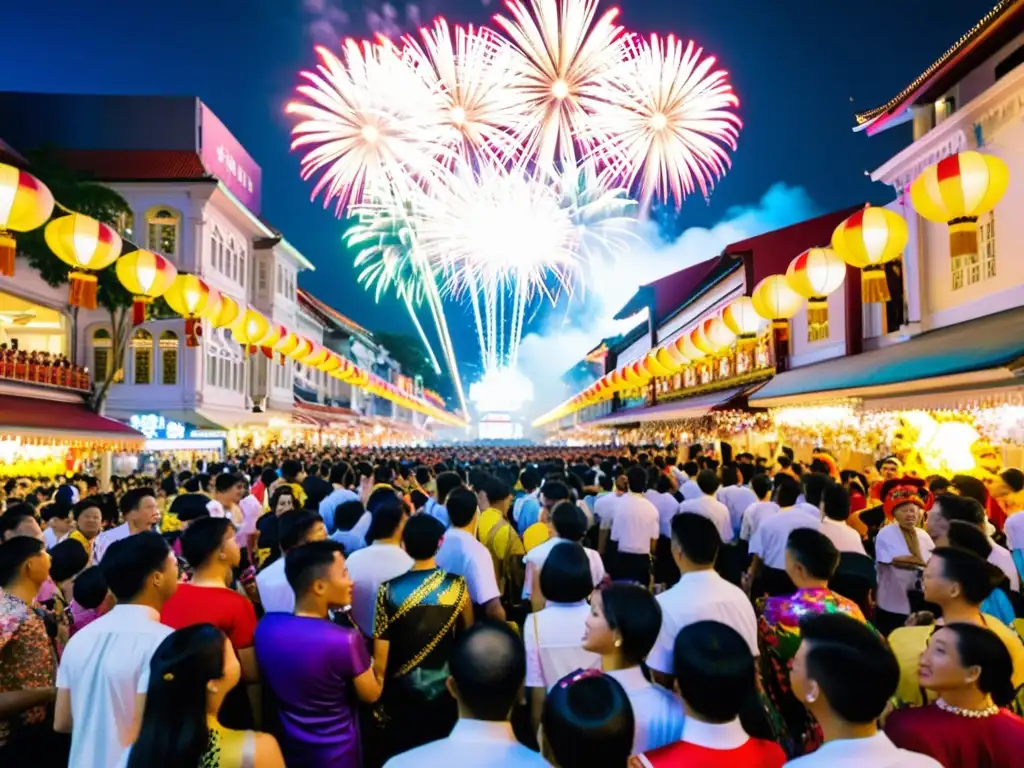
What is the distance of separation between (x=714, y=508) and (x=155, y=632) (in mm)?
5591

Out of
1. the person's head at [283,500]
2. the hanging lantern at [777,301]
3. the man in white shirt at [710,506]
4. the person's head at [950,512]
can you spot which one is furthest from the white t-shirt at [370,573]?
the hanging lantern at [777,301]

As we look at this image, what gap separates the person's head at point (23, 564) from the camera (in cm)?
341

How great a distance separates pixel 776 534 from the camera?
595 cm

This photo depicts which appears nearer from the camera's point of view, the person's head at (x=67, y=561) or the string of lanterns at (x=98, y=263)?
the person's head at (x=67, y=561)

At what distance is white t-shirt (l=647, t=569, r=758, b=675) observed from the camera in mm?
3382

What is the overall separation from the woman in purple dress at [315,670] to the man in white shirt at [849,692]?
1.59 m

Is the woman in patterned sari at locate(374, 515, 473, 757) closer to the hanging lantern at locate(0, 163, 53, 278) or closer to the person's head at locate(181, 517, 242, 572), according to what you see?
the person's head at locate(181, 517, 242, 572)

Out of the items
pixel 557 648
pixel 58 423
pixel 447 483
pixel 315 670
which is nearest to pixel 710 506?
pixel 447 483

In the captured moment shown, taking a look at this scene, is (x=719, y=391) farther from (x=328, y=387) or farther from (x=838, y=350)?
(x=328, y=387)

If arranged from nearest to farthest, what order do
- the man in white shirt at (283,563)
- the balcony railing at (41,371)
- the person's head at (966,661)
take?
1. the person's head at (966,661)
2. the man in white shirt at (283,563)
3. the balcony railing at (41,371)

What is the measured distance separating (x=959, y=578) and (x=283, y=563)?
9.56 feet

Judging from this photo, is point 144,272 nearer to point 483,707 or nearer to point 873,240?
point 873,240

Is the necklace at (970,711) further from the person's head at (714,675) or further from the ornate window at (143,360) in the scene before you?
the ornate window at (143,360)

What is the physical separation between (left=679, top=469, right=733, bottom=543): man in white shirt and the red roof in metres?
19.5
